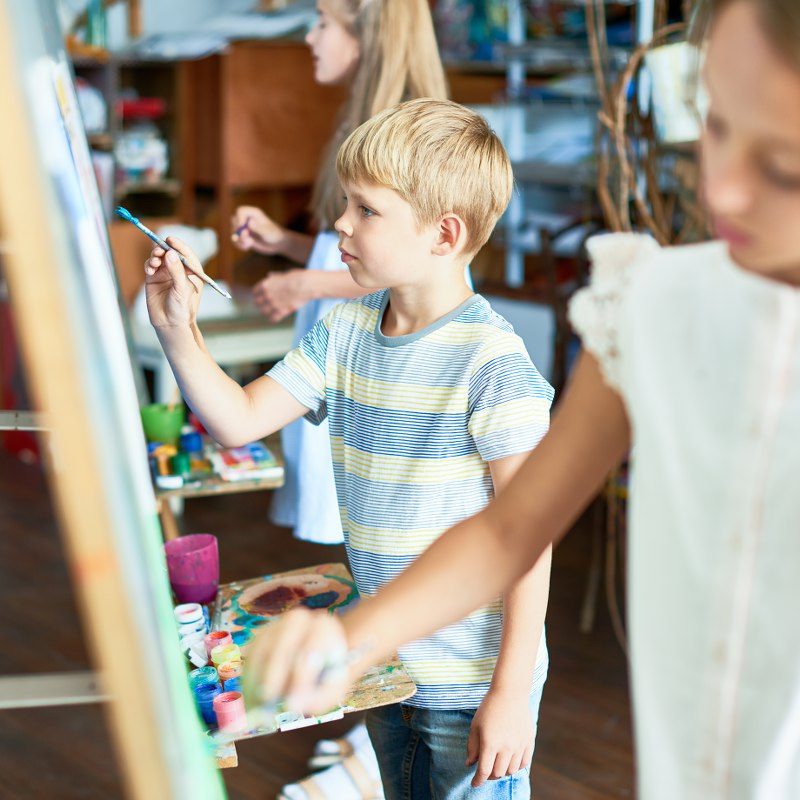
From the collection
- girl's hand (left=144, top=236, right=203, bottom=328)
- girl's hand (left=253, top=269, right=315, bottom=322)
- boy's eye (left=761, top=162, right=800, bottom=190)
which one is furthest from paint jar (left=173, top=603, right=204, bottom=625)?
boy's eye (left=761, top=162, right=800, bottom=190)

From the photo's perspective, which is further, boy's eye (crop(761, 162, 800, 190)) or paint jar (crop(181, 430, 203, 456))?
paint jar (crop(181, 430, 203, 456))

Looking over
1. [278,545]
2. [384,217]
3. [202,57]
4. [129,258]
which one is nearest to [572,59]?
[202,57]

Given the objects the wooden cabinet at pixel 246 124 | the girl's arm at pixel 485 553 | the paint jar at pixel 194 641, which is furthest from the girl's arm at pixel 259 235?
the wooden cabinet at pixel 246 124

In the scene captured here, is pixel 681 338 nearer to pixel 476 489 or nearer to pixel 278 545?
pixel 476 489

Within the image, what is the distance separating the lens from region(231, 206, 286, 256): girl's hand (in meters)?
1.92

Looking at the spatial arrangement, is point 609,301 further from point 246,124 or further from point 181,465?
point 246,124

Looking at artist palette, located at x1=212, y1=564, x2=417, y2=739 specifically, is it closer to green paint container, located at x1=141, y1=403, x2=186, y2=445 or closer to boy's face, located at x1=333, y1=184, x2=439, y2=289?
boy's face, located at x1=333, y1=184, x2=439, y2=289

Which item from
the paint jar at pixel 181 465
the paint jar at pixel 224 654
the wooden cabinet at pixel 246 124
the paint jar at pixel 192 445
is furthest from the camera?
the wooden cabinet at pixel 246 124

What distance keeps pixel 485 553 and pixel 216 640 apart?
0.50 meters

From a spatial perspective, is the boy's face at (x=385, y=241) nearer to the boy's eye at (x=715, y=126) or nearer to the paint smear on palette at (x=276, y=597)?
the paint smear on palette at (x=276, y=597)

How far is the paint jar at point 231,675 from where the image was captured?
1.17m

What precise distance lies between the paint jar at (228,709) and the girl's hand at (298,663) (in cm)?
33

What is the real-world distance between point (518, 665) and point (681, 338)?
539 millimetres

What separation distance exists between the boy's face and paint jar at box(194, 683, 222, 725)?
0.47 m
